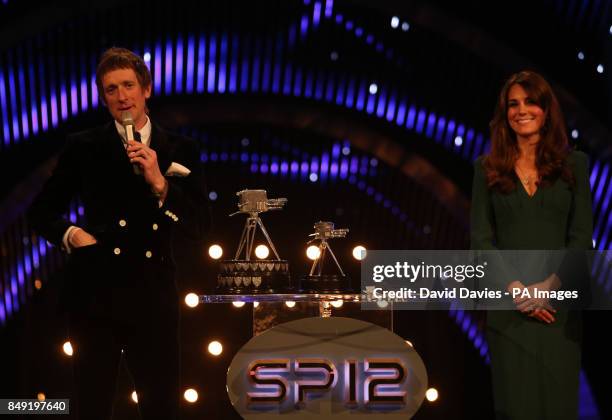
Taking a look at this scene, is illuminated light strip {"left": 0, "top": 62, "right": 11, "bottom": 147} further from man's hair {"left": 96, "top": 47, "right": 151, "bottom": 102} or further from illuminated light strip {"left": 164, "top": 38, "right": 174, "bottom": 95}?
man's hair {"left": 96, "top": 47, "right": 151, "bottom": 102}

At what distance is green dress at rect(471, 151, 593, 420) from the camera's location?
328 centimetres

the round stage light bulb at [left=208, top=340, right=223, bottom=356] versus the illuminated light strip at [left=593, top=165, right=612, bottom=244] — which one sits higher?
the illuminated light strip at [left=593, top=165, right=612, bottom=244]

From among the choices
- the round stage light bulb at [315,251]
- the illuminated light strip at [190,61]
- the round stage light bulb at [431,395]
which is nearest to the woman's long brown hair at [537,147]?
the round stage light bulb at [315,251]

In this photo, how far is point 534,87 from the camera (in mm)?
3363

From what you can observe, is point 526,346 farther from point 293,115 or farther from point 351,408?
point 293,115

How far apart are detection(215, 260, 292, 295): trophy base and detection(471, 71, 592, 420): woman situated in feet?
2.97

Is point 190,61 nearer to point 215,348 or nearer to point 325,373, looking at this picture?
point 215,348

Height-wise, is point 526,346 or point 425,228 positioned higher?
point 425,228

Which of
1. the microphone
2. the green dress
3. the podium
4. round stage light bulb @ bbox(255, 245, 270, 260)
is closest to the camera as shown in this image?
the microphone

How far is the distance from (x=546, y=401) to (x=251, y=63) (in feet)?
8.16

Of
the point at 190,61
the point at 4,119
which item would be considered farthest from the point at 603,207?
the point at 4,119

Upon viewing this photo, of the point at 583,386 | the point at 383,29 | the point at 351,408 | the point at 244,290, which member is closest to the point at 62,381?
the point at 244,290

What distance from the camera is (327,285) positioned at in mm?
3865

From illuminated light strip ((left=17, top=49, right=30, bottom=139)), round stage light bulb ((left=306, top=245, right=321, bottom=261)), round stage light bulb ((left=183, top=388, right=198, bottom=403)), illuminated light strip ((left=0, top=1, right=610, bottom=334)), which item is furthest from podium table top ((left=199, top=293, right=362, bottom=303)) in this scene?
illuminated light strip ((left=17, top=49, right=30, bottom=139))
